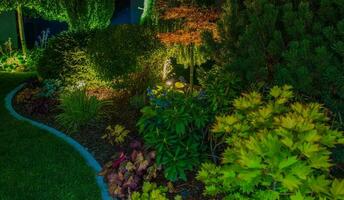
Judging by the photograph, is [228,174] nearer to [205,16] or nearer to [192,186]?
[192,186]

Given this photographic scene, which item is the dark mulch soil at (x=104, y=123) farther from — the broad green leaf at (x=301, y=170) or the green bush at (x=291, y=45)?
the broad green leaf at (x=301, y=170)

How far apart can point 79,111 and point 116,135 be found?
1.20 metres

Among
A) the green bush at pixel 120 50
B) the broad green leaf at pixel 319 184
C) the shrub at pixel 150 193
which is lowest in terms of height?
the shrub at pixel 150 193

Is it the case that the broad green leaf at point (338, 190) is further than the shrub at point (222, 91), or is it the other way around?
the shrub at point (222, 91)

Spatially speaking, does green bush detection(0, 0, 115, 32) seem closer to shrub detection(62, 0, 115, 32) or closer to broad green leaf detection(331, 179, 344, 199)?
shrub detection(62, 0, 115, 32)

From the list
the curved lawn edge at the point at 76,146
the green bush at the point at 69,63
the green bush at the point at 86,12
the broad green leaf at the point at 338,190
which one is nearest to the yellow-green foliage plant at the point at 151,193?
the curved lawn edge at the point at 76,146

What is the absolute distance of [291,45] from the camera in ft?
16.9

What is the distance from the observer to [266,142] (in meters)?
3.90

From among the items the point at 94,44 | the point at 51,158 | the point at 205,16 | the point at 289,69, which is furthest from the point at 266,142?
the point at 94,44

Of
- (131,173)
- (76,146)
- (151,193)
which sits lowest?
(76,146)

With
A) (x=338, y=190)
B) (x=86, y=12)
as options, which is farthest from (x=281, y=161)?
(x=86, y=12)

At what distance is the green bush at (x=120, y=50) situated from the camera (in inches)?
417

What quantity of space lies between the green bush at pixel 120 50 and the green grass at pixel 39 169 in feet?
8.20

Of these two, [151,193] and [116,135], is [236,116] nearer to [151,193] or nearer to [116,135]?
[151,193]
